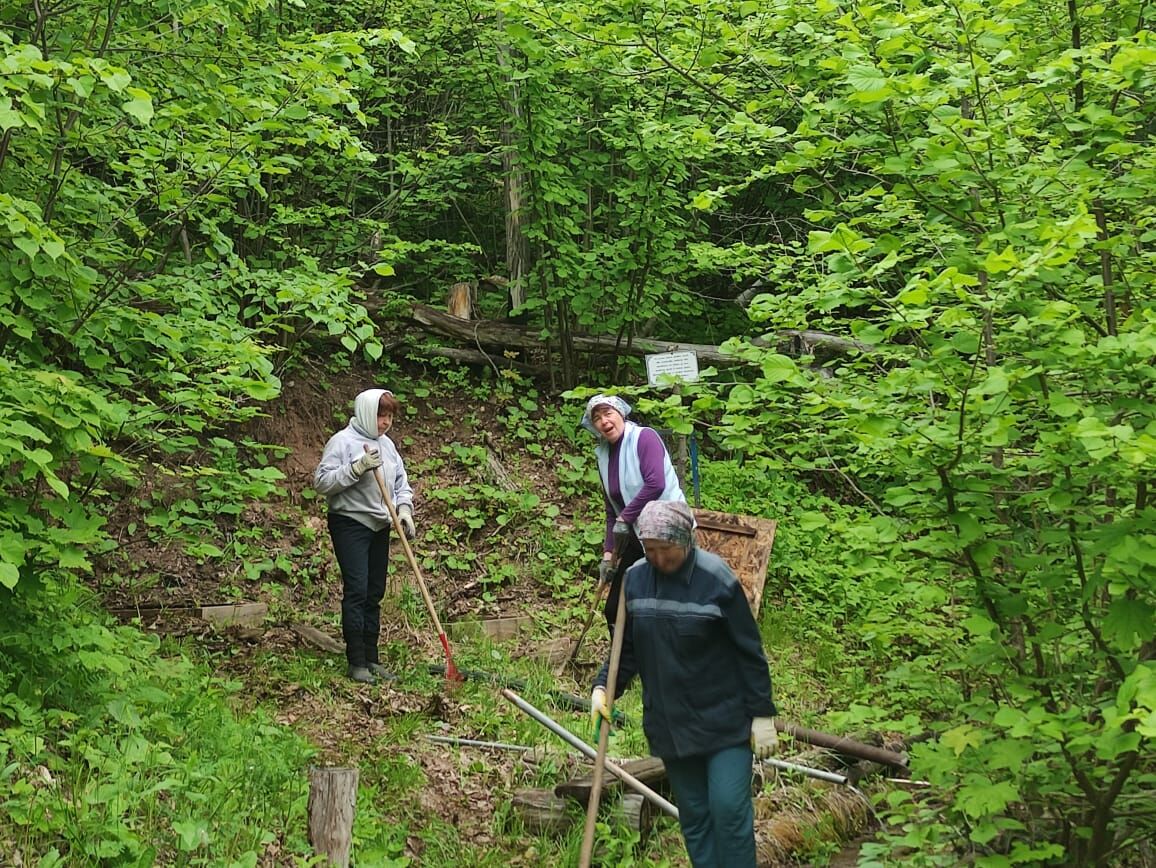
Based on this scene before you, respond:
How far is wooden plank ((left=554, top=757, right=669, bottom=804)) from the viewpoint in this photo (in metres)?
4.87

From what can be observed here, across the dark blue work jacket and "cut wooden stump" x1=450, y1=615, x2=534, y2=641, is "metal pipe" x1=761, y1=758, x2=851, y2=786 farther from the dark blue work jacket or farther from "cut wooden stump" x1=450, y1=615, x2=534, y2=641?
"cut wooden stump" x1=450, y1=615, x2=534, y2=641

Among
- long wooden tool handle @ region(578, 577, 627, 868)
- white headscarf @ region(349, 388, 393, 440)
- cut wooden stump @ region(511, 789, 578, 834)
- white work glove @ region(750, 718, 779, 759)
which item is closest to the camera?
white work glove @ region(750, 718, 779, 759)

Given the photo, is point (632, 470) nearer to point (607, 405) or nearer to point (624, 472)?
point (624, 472)

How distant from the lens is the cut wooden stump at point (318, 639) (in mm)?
7055

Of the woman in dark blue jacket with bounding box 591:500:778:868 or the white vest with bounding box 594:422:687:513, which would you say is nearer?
the woman in dark blue jacket with bounding box 591:500:778:868

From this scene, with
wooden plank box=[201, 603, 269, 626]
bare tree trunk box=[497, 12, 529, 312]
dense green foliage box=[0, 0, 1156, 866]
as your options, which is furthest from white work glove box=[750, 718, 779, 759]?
bare tree trunk box=[497, 12, 529, 312]

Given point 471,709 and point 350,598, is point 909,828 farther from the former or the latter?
point 350,598

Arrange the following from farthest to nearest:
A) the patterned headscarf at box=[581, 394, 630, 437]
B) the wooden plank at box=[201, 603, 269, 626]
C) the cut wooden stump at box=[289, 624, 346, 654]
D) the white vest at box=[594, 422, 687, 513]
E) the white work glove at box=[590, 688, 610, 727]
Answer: the wooden plank at box=[201, 603, 269, 626] → the cut wooden stump at box=[289, 624, 346, 654] → the white vest at box=[594, 422, 687, 513] → the patterned headscarf at box=[581, 394, 630, 437] → the white work glove at box=[590, 688, 610, 727]

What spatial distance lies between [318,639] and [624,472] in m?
2.80

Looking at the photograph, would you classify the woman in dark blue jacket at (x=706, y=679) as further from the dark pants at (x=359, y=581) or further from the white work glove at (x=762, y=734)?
the dark pants at (x=359, y=581)

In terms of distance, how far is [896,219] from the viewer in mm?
4121

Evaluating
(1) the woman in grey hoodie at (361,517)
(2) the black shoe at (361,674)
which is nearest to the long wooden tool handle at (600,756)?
(2) the black shoe at (361,674)

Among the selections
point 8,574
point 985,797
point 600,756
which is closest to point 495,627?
point 600,756

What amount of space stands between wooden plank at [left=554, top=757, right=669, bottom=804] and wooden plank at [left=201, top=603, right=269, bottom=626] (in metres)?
3.47
